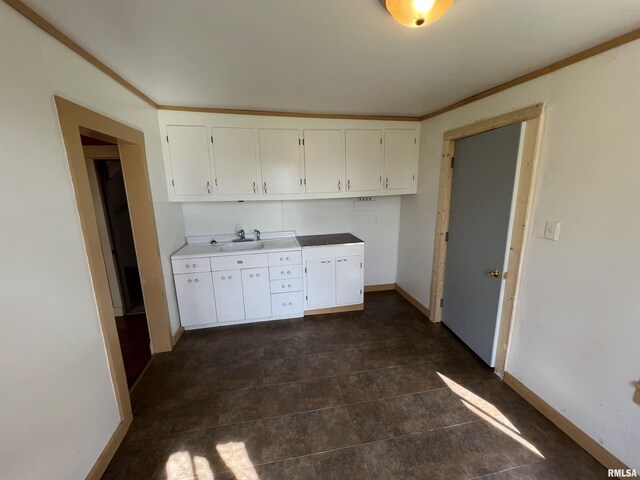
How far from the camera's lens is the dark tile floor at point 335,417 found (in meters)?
1.51

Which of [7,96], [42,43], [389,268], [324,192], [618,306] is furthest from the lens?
[389,268]

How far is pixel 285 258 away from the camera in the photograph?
9.77 ft

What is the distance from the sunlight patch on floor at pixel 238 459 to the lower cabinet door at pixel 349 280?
74.1 inches

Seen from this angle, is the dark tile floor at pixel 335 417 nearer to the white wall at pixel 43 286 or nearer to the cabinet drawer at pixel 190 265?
the white wall at pixel 43 286

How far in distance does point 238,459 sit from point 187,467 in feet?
0.95

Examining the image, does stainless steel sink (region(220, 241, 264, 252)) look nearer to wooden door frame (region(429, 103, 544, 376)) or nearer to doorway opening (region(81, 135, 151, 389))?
doorway opening (region(81, 135, 151, 389))

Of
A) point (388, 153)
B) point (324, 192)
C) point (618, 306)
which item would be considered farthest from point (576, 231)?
point (324, 192)

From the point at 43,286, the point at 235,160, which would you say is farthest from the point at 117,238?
the point at 43,286

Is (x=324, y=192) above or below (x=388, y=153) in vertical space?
below

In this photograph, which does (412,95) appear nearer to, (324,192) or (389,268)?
(324,192)

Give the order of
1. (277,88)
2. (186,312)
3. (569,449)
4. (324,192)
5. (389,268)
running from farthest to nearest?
(389,268) → (324,192) → (186,312) → (277,88) → (569,449)

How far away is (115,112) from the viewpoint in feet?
6.03

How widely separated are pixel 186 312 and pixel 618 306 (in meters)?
3.47

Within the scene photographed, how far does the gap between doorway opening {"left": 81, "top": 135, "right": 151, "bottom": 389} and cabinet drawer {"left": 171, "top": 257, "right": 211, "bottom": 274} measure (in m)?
0.51
